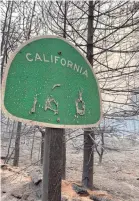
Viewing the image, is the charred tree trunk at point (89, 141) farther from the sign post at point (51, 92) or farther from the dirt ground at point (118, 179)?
the sign post at point (51, 92)

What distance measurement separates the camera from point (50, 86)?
163cm

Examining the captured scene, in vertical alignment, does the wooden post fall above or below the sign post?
below

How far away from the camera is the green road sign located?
1.54 meters

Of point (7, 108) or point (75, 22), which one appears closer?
point (7, 108)

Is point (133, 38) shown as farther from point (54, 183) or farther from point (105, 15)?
point (54, 183)

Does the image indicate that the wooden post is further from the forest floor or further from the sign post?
the forest floor

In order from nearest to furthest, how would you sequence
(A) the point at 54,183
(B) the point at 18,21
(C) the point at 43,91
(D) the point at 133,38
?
(C) the point at 43,91 → (A) the point at 54,183 → (D) the point at 133,38 → (B) the point at 18,21

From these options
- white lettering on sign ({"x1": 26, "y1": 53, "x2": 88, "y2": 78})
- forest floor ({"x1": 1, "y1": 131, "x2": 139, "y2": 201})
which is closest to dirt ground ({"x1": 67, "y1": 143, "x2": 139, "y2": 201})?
forest floor ({"x1": 1, "y1": 131, "x2": 139, "y2": 201})

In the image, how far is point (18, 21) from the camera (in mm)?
10523

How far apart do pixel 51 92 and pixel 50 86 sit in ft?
0.12

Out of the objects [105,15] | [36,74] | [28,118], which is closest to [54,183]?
[28,118]

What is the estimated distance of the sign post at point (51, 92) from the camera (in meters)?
1.55

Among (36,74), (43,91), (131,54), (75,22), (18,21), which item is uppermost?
(18,21)

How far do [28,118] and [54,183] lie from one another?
0.52 m
